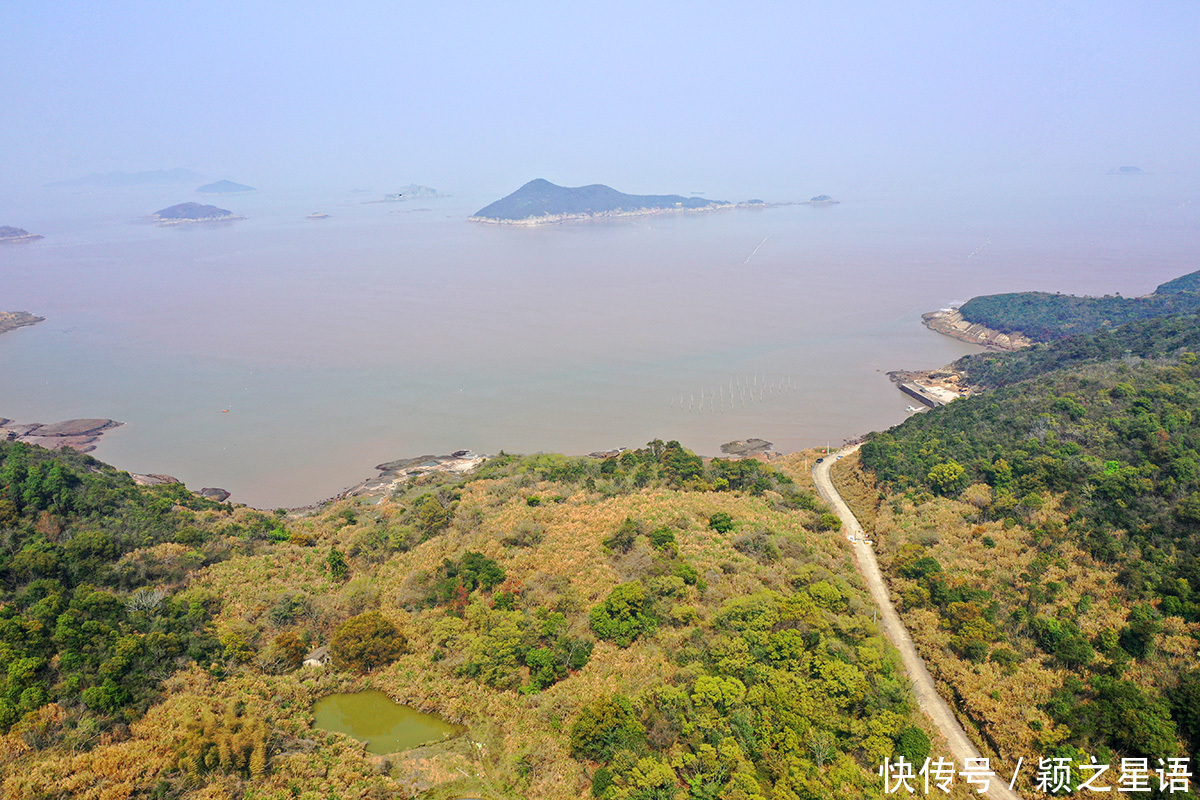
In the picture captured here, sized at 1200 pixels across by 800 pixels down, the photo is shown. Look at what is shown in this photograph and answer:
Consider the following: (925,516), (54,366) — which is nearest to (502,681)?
(925,516)

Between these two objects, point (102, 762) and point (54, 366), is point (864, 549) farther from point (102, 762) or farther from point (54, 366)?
point (54, 366)

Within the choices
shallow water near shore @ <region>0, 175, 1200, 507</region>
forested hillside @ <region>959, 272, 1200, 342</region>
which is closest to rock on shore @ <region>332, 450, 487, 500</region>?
shallow water near shore @ <region>0, 175, 1200, 507</region>

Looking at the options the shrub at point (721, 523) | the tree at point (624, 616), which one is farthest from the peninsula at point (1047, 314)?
the tree at point (624, 616)

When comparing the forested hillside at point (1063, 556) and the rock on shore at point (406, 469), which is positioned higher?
the forested hillside at point (1063, 556)

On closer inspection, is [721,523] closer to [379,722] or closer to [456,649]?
[456,649]

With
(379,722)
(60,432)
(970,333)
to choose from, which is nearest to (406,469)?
(379,722)

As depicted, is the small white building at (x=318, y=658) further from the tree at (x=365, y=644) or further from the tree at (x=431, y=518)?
the tree at (x=431, y=518)
